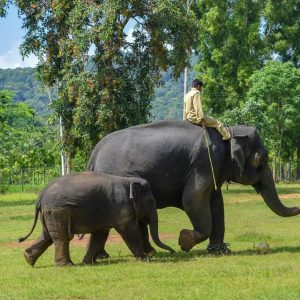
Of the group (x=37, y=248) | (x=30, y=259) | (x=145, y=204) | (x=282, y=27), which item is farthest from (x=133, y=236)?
(x=282, y=27)

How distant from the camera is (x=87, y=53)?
2755 cm

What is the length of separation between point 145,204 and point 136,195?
0.89 feet

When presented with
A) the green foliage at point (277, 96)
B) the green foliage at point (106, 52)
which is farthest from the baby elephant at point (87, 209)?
the green foliage at point (277, 96)

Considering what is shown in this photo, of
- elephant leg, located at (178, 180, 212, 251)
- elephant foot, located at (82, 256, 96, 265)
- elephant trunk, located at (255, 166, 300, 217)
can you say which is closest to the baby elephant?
elephant foot, located at (82, 256, 96, 265)

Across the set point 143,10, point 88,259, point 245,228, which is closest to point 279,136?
point 143,10

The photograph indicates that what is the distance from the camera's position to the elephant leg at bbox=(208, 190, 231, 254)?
1336 cm

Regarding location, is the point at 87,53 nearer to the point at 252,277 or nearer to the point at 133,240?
the point at 133,240

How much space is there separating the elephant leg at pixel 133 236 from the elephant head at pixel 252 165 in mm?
2227

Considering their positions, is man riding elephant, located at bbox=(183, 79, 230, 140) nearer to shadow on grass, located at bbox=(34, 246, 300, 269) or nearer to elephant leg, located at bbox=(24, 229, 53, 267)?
shadow on grass, located at bbox=(34, 246, 300, 269)

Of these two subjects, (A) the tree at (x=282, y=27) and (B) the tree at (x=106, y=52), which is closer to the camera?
(B) the tree at (x=106, y=52)

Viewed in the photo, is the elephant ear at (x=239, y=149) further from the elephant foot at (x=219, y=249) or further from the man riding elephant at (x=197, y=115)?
the elephant foot at (x=219, y=249)

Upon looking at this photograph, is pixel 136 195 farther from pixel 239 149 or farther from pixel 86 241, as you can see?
pixel 86 241

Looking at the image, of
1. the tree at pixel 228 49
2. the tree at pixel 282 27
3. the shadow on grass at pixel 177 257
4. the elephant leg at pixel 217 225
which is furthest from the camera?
the tree at pixel 282 27

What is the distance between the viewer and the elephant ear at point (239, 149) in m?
13.1
